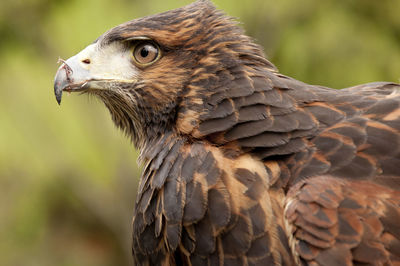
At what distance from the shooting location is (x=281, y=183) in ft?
7.66

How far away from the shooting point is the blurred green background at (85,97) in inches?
242

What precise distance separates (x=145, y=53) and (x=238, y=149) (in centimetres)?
68

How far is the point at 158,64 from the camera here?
282 centimetres

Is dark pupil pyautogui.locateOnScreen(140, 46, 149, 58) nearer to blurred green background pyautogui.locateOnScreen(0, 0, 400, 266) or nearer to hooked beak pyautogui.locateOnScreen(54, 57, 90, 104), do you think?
hooked beak pyautogui.locateOnScreen(54, 57, 90, 104)

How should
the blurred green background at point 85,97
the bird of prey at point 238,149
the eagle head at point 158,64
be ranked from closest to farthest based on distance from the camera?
the bird of prey at point 238,149
the eagle head at point 158,64
the blurred green background at point 85,97

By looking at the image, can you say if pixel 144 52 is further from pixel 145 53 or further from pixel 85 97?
pixel 85 97

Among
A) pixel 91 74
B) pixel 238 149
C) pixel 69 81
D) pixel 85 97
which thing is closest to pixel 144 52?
pixel 91 74

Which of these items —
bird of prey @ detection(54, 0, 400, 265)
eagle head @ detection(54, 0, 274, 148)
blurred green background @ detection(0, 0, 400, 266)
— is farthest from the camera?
blurred green background @ detection(0, 0, 400, 266)

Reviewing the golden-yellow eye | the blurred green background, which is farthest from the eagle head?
the blurred green background

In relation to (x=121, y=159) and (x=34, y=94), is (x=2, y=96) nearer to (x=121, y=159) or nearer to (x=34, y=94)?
(x=34, y=94)

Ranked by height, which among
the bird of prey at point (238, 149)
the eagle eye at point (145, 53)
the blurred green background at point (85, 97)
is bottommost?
the blurred green background at point (85, 97)

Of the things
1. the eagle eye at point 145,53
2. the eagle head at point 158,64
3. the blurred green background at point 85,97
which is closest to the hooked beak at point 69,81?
the eagle head at point 158,64

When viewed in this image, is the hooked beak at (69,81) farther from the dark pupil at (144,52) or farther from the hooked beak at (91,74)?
the dark pupil at (144,52)

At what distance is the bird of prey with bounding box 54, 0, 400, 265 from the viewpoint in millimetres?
2168
